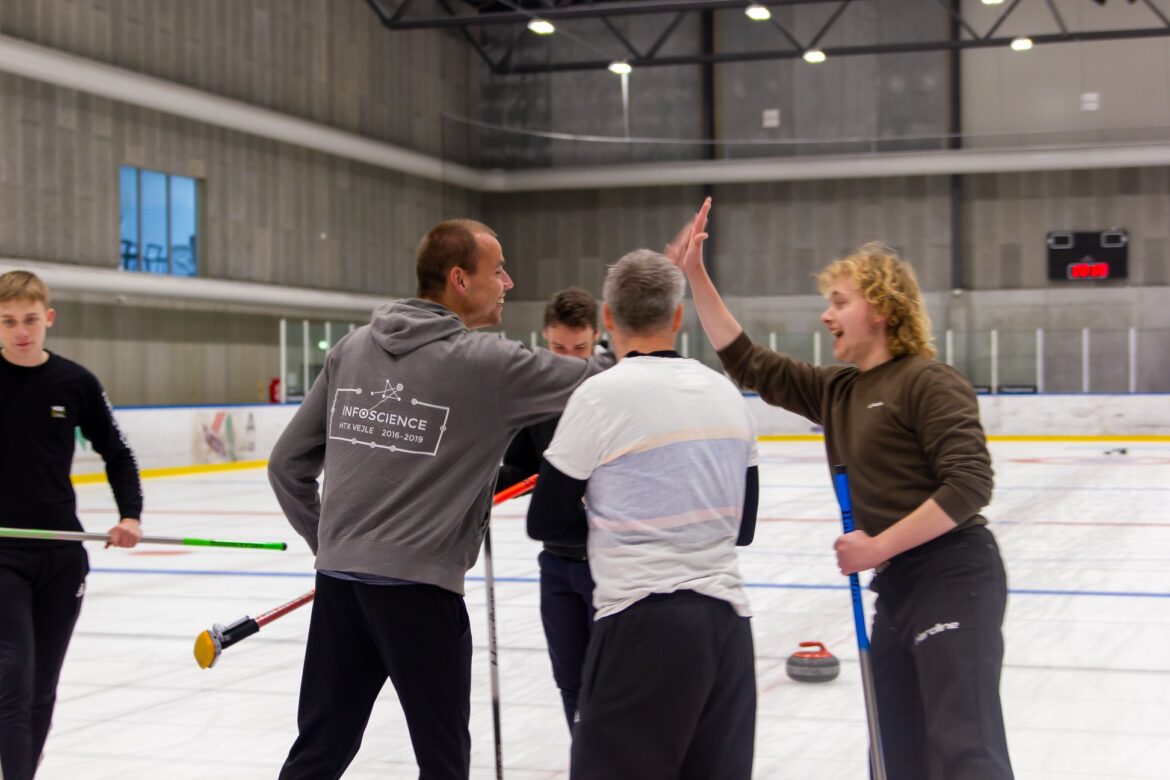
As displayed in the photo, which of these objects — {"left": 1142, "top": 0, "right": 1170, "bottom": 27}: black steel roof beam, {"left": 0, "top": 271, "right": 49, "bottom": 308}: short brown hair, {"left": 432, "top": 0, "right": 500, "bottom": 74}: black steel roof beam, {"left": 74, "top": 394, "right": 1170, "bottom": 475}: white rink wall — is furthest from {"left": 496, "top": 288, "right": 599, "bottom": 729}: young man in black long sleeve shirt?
{"left": 432, "top": 0, "right": 500, "bottom": 74}: black steel roof beam

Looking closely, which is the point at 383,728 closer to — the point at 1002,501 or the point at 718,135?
the point at 1002,501

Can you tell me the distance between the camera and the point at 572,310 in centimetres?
437

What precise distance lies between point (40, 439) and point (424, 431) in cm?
160

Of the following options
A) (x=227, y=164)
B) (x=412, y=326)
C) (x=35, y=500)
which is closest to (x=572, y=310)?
(x=412, y=326)

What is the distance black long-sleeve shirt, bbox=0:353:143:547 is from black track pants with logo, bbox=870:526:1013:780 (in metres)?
2.37

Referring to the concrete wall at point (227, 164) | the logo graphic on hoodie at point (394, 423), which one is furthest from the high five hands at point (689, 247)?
the concrete wall at point (227, 164)

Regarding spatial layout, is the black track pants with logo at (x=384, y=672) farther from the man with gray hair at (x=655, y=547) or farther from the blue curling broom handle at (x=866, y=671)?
the blue curling broom handle at (x=866, y=671)

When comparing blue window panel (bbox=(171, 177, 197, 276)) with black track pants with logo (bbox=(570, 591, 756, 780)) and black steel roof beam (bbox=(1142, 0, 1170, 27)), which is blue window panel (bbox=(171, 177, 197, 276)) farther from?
black track pants with logo (bbox=(570, 591, 756, 780))

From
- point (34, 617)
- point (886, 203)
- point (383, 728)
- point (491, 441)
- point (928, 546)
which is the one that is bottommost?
point (383, 728)

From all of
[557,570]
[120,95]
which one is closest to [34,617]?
[557,570]

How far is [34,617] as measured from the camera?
3.89m

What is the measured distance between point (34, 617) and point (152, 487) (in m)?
12.7

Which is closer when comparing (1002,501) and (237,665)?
(237,665)

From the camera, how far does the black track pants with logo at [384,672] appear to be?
117 inches
